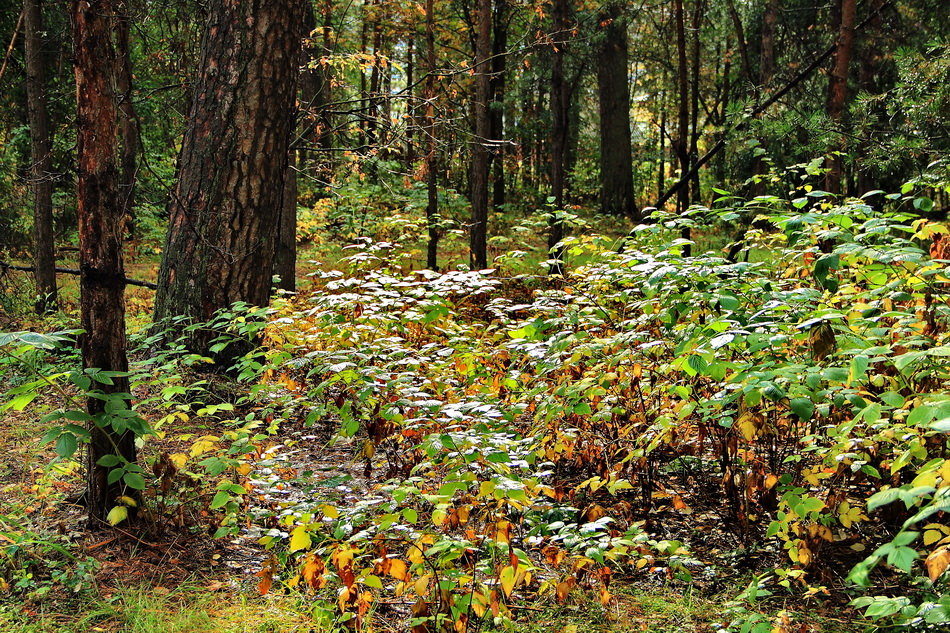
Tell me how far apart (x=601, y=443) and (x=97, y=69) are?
11.5 ft

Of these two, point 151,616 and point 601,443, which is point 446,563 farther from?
point 601,443

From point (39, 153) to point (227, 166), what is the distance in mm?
4409

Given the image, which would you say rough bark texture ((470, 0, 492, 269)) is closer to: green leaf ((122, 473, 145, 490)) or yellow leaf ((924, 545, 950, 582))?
green leaf ((122, 473, 145, 490))

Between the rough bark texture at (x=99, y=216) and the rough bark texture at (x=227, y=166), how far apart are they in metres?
2.38

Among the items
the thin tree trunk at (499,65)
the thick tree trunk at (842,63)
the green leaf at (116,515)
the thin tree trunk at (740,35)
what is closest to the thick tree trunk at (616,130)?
the thin tree trunk at (499,65)

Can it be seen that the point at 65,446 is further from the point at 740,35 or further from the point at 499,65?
the point at 740,35

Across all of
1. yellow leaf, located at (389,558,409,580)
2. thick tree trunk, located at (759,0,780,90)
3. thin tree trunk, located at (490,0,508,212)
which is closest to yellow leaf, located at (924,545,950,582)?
yellow leaf, located at (389,558,409,580)

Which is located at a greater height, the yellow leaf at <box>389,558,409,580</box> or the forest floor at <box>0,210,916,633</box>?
the yellow leaf at <box>389,558,409,580</box>

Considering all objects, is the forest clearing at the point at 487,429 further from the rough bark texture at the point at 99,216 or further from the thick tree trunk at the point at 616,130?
the thick tree trunk at the point at 616,130

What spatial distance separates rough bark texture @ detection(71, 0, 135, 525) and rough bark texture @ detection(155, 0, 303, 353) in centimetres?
238

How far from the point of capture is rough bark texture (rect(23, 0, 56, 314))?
785 centimetres

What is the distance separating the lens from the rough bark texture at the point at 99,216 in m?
2.97

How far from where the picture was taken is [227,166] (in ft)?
18.2

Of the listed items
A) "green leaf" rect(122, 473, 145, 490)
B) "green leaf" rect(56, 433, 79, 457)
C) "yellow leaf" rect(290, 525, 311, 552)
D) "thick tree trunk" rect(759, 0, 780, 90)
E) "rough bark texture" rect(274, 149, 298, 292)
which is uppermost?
"thick tree trunk" rect(759, 0, 780, 90)
